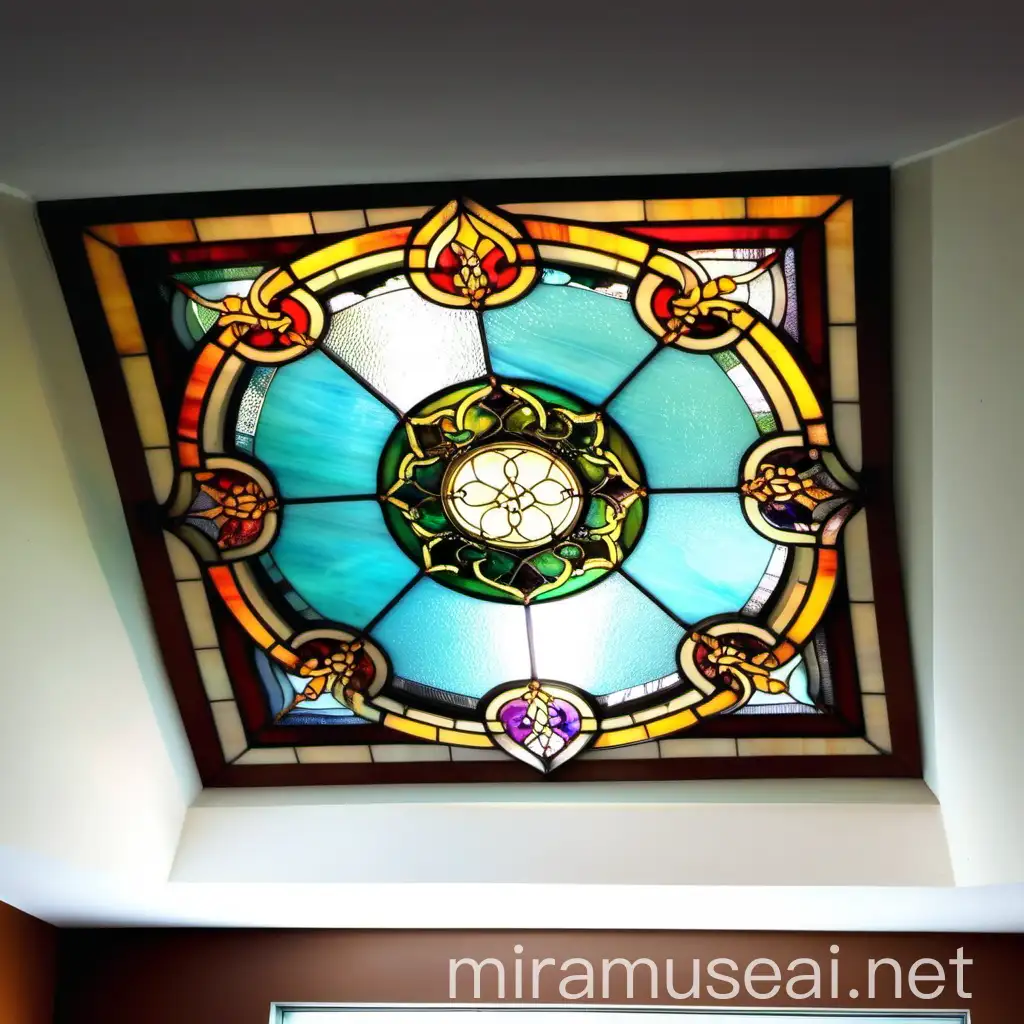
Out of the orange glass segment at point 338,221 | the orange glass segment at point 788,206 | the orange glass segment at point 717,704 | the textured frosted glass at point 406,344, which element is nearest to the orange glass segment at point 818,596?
the orange glass segment at point 717,704

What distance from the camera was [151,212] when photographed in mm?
2459

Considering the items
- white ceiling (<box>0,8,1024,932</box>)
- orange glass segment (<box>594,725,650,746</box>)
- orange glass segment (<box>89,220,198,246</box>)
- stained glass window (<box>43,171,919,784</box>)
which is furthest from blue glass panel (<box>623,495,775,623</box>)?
orange glass segment (<box>89,220,198,246</box>)

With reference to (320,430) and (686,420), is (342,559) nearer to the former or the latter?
(320,430)

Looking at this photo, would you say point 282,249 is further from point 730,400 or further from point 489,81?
point 730,400

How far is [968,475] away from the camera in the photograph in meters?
2.34

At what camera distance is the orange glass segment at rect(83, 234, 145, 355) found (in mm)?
2549

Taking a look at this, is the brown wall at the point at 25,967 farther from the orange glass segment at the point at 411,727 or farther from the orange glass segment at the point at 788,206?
the orange glass segment at the point at 788,206

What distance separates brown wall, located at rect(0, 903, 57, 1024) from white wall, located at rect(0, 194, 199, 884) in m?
0.65

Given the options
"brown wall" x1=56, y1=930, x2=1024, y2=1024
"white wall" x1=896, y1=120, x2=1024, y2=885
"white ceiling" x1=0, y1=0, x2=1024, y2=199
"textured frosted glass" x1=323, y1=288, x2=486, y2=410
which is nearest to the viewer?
"white ceiling" x1=0, y1=0, x2=1024, y2=199

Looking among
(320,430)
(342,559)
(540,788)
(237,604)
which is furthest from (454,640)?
(320,430)

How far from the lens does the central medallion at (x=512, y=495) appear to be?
287 centimetres

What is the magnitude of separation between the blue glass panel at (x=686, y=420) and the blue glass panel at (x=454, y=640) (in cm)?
66

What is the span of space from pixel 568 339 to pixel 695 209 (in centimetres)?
46

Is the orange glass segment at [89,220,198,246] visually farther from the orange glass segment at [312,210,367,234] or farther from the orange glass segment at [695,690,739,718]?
the orange glass segment at [695,690,739,718]
